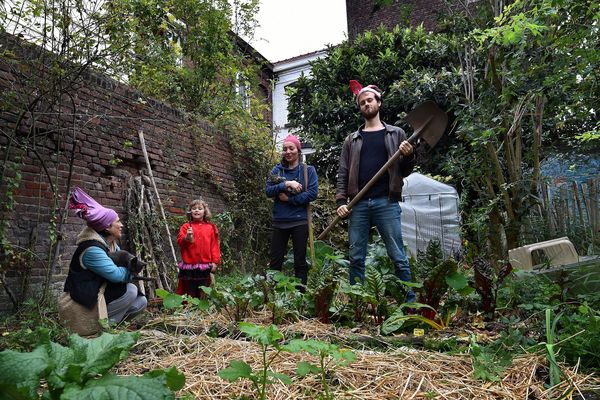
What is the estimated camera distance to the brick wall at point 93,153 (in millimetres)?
4148

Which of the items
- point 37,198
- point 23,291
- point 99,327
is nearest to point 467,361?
point 99,327

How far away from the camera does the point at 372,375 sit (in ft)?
6.14

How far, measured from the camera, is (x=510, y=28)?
3467 millimetres

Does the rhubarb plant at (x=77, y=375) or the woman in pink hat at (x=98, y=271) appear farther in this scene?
the woman in pink hat at (x=98, y=271)

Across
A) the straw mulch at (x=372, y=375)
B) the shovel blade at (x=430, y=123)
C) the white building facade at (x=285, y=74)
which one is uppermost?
the white building facade at (x=285, y=74)

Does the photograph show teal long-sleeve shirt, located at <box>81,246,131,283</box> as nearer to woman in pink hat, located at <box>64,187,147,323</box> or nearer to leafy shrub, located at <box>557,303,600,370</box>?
woman in pink hat, located at <box>64,187,147,323</box>

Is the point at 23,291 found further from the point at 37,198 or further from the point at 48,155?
the point at 48,155

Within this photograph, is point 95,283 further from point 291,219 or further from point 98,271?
point 291,219

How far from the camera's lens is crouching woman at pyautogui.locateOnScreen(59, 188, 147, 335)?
10.1 feet

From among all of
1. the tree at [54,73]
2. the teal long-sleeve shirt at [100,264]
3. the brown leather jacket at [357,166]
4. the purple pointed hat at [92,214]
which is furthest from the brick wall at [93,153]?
the brown leather jacket at [357,166]

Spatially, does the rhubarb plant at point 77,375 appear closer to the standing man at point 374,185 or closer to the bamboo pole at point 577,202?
the standing man at point 374,185

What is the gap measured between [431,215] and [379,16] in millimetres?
9447

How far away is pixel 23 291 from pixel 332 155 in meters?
7.64

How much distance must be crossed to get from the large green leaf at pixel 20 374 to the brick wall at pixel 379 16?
1440 cm
